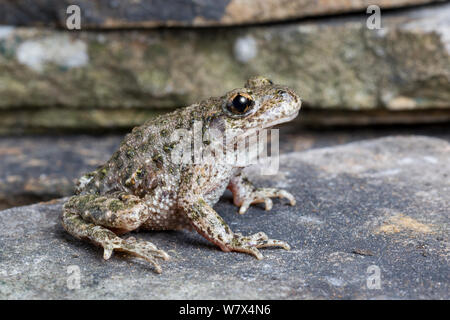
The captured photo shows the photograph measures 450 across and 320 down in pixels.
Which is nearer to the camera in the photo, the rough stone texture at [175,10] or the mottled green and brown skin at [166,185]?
the mottled green and brown skin at [166,185]

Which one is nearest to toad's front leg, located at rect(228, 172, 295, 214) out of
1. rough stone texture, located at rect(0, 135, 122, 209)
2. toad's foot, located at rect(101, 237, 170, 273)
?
toad's foot, located at rect(101, 237, 170, 273)

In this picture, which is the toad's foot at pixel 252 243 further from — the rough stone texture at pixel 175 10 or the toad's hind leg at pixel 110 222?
the rough stone texture at pixel 175 10

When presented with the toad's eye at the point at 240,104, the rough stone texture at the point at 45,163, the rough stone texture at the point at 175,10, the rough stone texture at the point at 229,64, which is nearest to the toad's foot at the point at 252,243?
the toad's eye at the point at 240,104

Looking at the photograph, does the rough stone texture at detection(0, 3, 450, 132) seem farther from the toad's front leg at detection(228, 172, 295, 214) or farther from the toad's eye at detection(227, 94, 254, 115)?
the toad's eye at detection(227, 94, 254, 115)

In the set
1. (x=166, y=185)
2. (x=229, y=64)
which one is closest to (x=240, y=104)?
(x=166, y=185)

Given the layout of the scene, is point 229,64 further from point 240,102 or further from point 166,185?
point 166,185

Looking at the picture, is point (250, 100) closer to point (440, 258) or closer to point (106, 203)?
point (106, 203)
